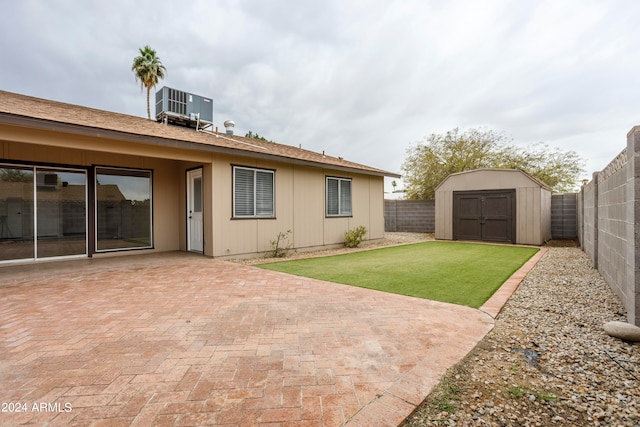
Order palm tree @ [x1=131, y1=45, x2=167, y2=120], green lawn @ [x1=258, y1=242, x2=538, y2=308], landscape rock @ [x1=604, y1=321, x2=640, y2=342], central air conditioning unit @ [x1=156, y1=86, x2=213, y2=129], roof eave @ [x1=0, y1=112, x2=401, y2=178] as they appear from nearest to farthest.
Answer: landscape rock @ [x1=604, y1=321, x2=640, y2=342] → green lawn @ [x1=258, y1=242, x2=538, y2=308] → roof eave @ [x1=0, y1=112, x2=401, y2=178] → central air conditioning unit @ [x1=156, y1=86, x2=213, y2=129] → palm tree @ [x1=131, y1=45, x2=167, y2=120]

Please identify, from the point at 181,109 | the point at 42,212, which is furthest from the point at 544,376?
the point at 181,109

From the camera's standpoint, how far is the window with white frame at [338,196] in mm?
10103

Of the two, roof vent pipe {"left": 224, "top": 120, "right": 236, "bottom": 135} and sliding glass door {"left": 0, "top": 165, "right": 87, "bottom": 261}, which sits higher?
roof vent pipe {"left": 224, "top": 120, "right": 236, "bottom": 135}

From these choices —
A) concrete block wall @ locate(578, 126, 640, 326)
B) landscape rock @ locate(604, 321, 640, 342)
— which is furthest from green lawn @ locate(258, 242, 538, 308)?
concrete block wall @ locate(578, 126, 640, 326)

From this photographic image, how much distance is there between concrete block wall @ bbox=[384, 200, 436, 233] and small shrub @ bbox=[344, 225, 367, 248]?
236 inches

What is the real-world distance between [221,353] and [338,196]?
828 cm

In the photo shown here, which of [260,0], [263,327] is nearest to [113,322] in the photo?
[263,327]

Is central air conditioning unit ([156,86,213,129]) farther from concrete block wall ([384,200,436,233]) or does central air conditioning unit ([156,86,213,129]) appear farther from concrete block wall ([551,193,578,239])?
concrete block wall ([551,193,578,239])

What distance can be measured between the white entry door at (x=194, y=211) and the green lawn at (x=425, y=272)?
2.45 metres

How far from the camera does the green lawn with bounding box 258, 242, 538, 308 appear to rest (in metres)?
4.38

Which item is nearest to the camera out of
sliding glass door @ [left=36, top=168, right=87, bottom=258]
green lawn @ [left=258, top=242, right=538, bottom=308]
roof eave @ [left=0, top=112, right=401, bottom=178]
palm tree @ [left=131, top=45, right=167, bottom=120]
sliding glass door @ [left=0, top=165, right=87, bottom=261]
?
green lawn @ [left=258, top=242, right=538, bottom=308]

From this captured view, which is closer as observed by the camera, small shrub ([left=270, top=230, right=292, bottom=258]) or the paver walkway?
the paver walkway

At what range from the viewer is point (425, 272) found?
5.71 metres

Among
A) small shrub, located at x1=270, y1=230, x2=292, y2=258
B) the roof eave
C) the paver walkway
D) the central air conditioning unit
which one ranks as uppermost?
the central air conditioning unit
